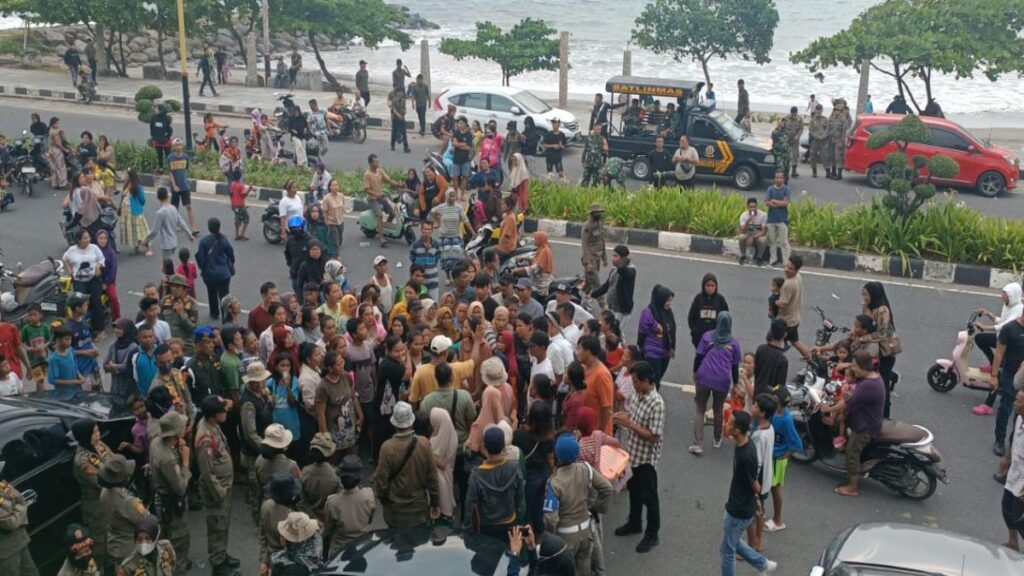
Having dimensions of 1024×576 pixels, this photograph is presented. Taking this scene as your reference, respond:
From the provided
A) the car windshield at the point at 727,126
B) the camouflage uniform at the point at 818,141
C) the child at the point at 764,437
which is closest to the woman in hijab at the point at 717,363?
the child at the point at 764,437

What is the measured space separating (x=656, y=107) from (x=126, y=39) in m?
26.2

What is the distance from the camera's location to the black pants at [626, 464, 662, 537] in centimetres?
809

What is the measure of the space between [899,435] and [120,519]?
6.16 metres

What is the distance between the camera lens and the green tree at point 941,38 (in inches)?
931

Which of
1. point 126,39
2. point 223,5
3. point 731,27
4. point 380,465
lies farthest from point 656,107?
point 126,39

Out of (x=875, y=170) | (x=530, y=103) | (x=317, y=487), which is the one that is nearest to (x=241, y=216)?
(x=530, y=103)

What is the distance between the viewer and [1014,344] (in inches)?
377

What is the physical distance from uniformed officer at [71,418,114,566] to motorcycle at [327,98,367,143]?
1863cm

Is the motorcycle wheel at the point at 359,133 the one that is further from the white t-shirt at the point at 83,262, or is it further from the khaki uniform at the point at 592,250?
the khaki uniform at the point at 592,250

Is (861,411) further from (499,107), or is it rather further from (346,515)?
(499,107)

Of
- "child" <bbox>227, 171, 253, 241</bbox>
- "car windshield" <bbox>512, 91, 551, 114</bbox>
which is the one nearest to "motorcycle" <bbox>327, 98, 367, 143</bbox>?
"car windshield" <bbox>512, 91, 551, 114</bbox>

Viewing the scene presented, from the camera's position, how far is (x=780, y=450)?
832 centimetres

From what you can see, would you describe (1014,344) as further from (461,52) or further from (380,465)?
(461,52)

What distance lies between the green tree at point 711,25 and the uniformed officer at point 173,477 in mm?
25270
